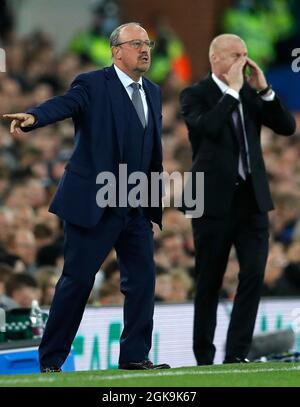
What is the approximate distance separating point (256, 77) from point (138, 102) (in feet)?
3.95

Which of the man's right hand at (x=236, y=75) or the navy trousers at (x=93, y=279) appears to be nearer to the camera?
the navy trousers at (x=93, y=279)

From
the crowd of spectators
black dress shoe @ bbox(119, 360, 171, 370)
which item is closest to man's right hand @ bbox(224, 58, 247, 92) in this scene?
black dress shoe @ bbox(119, 360, 171, 370)

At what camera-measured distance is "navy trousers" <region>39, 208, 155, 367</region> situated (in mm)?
8812

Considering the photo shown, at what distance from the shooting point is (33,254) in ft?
44.2

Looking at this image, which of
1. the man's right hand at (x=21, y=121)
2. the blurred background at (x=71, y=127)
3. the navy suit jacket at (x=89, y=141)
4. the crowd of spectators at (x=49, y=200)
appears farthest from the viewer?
the blurred background at (x=71, y=127)

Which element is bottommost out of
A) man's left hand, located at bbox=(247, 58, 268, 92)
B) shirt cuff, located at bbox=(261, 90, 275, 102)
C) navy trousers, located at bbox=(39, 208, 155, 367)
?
navy trousers, located at bbox=(39, 208, 155, 367)

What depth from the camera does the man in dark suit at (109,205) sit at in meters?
8.80

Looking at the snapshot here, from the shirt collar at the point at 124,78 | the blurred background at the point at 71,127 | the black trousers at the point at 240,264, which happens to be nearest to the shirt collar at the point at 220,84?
the black trousers at the point at 240,264

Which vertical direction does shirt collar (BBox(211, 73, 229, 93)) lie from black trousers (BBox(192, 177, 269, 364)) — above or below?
above

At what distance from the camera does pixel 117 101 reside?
8914 millimetres

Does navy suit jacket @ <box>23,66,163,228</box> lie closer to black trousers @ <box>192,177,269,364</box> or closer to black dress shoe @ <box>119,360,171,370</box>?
black dress shoe @ <box>119,360,171,370</box>

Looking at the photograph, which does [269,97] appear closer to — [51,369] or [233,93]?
[233,93]

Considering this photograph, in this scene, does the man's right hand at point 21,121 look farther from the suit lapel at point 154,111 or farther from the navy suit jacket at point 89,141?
the suit lapel at point 154,111
